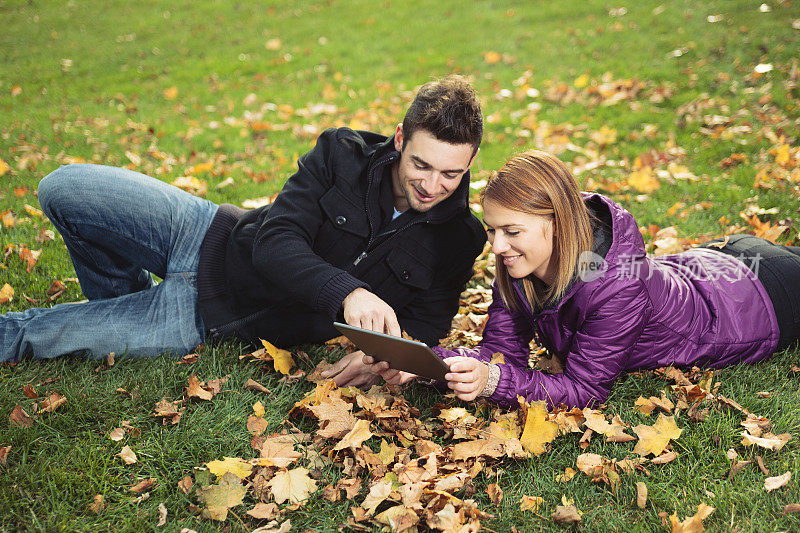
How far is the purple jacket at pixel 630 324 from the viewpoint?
8.65 feet

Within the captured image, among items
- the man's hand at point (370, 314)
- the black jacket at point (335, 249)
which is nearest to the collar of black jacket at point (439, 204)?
the black jacket at point (335, 249)

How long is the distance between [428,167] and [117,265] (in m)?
1.94

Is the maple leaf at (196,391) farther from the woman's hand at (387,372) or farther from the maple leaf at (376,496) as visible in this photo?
the maple leaf at (376,496)

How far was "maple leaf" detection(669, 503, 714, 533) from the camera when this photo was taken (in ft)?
7.01

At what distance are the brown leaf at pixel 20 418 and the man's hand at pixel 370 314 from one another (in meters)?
1.50

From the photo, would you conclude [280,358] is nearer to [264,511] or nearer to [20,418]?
[264,511]

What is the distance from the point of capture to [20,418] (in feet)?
8.74

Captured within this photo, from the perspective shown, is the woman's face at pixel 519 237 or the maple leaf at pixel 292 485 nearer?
the maple leaf at pixel 292 485

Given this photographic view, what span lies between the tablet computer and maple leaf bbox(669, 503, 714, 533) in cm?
102

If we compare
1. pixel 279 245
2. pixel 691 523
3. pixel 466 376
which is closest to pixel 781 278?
pixel 691 523

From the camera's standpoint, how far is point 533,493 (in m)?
2.43

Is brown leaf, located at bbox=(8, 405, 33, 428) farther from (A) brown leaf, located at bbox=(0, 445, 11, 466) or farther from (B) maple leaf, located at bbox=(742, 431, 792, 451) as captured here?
(B) maple leaf, located at bbox=(742, 431, 792, 451)

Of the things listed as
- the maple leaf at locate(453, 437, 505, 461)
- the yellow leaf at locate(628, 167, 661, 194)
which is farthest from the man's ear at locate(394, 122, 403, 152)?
the yellow leaf at locate(628, 167, 661, 194)

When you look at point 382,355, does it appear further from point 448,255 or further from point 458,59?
point 458,59
